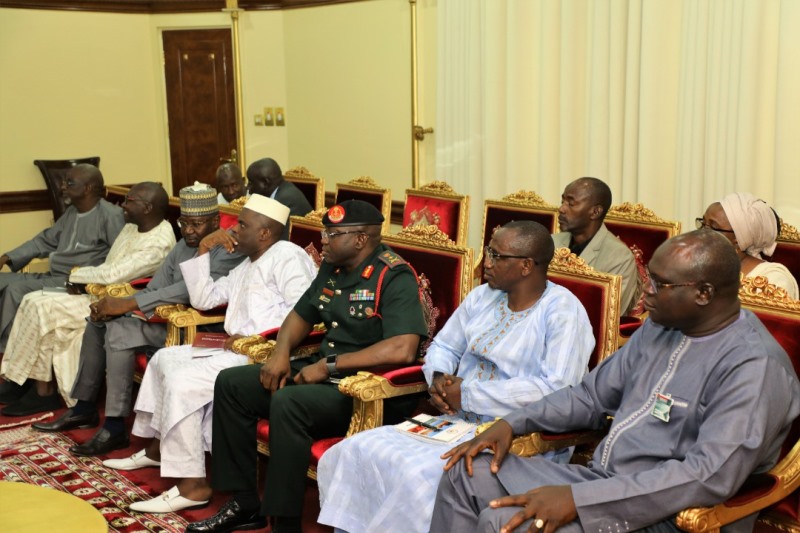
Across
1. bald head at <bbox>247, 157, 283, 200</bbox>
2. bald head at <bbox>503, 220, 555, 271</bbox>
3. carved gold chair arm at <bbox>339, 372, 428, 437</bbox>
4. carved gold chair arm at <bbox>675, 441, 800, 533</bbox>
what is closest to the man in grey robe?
bald head at <bbox>247, 157, 283, 200</bbox>

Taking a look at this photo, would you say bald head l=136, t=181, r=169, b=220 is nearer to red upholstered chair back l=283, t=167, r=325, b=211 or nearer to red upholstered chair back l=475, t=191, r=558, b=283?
red upholstered chair back l=283, t=167, r=325, b=211

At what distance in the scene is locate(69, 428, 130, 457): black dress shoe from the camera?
4598mm

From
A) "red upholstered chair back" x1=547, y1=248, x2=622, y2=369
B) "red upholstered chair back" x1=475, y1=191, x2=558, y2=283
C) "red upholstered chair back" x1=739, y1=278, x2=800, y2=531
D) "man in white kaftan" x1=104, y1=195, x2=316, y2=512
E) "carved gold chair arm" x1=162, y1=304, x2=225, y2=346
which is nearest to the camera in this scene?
"red upholstered chair back" x1=739, y1=278, x2=800, y2=531

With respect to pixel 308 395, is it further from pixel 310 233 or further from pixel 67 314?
pixel 67 314

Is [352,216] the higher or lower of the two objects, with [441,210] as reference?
higher

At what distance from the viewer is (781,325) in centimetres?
273

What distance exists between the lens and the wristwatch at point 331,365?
11.7ft

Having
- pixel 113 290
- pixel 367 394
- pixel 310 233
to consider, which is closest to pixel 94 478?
pixel 113 290

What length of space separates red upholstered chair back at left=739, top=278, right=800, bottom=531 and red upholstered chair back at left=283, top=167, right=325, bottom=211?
168 inches

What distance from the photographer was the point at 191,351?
4.26m

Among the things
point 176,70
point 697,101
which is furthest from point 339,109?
point 697,101

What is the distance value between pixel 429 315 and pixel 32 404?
2.75 meters

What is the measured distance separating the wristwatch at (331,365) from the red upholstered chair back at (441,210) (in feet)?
7.44

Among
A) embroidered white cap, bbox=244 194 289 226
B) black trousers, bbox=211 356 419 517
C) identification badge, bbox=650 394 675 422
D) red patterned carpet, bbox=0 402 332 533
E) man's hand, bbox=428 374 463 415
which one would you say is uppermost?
embroidered white cap, bbox=244 194 289 226
